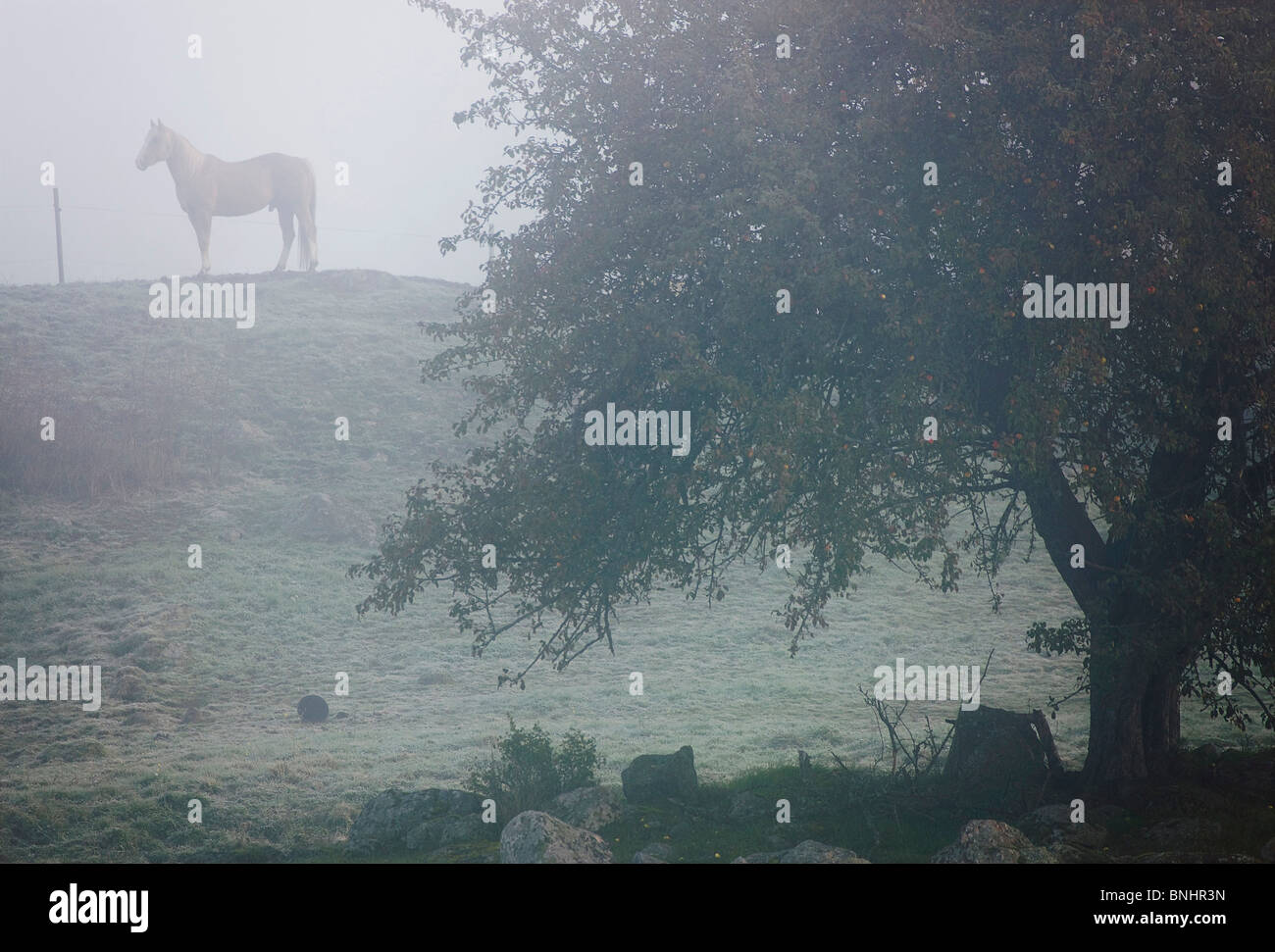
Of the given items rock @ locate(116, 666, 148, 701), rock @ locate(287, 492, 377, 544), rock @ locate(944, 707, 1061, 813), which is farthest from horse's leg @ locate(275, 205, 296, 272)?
rock @ locate(944, 707, 1061, 813)

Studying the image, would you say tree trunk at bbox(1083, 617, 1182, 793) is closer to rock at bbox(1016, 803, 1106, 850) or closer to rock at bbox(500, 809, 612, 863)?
rock at bbox(1016, 803, 1106, 850)

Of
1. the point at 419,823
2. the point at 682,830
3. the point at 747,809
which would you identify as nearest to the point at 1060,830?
the point at 747,809

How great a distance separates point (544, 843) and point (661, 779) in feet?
12.8

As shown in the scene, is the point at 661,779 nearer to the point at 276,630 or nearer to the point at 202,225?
the point at 276,630

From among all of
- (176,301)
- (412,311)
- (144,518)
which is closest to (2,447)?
(144,518)

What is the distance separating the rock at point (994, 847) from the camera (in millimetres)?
9633

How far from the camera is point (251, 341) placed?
42.9 metres

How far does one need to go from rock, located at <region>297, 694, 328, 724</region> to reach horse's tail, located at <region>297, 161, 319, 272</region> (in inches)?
1014

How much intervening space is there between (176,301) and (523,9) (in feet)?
107

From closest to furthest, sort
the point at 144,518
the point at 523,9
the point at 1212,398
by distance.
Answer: the point at 1212,398
the point at 523,9
the point at 144,518

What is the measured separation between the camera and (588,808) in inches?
503

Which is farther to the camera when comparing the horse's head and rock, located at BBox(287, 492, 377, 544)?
the horse's head

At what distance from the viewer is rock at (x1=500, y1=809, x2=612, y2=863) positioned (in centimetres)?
1042
